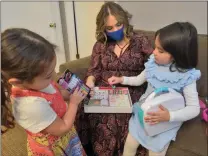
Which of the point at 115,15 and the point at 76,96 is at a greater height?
the point at 115,15

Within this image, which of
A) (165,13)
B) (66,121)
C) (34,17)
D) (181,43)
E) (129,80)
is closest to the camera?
(66,121)

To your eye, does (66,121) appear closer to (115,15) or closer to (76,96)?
(76,96)

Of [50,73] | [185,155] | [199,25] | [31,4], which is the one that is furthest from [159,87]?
[31,4]

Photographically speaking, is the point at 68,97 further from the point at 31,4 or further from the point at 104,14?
the point at 31,4

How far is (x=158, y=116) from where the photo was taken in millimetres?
997

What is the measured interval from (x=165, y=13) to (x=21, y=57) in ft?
4.44

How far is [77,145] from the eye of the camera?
1.05 meters

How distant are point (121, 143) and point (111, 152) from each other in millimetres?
68

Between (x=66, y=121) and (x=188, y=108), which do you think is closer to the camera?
(x=66, y=121)

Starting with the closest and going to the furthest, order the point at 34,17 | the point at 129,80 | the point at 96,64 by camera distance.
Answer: the point at 129,80 < the point at 96,64 < the point at 34,17

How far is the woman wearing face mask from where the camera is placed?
47.1 inches

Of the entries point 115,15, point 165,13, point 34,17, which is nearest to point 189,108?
point 115,15

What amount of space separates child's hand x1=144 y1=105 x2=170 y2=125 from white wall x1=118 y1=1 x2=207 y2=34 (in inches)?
35.4

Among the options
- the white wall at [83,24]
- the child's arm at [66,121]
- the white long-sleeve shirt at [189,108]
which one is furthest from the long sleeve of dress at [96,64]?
the white wall at [83,24]
